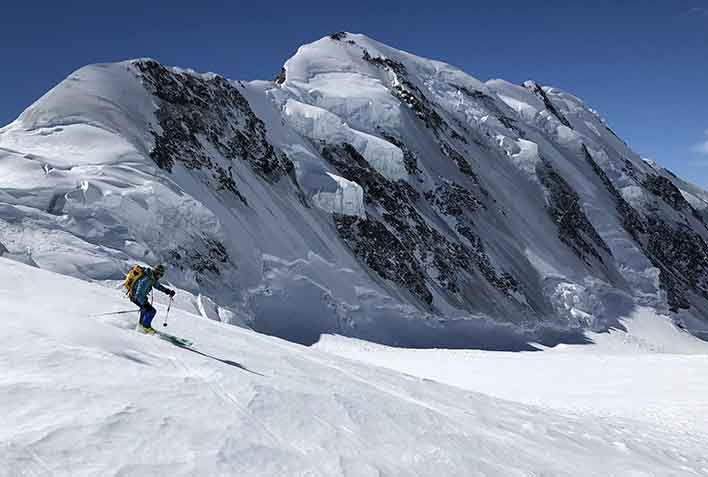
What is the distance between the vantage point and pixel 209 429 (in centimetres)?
554

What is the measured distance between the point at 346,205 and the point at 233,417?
29.8m

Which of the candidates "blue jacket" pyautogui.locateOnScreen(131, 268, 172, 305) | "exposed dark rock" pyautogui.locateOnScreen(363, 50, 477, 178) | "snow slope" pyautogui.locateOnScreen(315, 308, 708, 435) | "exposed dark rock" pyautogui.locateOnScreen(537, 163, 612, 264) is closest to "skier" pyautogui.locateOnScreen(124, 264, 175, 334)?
"blue jacket" pyautogui.locateOnScreen(131, 268, 172, 305)

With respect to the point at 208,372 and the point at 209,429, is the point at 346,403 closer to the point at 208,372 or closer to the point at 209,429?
the point at 208,372

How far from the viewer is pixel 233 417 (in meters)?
6.00

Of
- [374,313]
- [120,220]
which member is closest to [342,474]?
[120,220]

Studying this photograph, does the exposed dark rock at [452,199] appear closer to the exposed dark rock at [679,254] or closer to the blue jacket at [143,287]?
the exposed dark rock at [679,254]

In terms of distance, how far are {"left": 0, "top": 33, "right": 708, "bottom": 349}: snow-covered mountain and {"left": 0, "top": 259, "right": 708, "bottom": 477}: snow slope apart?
12.8m

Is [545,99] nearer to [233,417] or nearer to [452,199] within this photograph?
[452,199]

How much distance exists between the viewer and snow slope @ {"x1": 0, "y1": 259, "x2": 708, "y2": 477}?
4824mm

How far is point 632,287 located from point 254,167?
125 ft

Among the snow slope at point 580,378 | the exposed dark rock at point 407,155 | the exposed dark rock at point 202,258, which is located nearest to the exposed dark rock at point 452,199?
the exposed dark rock at point 407,155

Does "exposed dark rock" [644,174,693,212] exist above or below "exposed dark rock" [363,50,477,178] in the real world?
above

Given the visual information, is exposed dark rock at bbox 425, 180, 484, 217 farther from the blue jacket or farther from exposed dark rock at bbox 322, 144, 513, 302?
the blue jacket

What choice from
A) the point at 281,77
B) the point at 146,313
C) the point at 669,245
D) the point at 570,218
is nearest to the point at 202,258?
the point at 146,313
